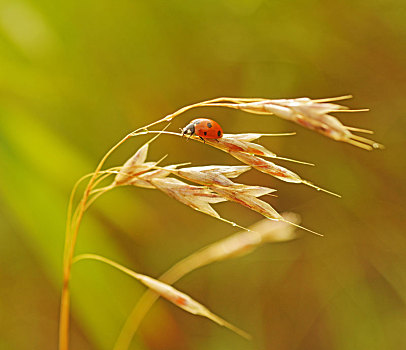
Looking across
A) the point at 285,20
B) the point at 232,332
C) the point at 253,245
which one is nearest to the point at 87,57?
the point at 285,20

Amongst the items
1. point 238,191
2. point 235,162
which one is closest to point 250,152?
point 238,191

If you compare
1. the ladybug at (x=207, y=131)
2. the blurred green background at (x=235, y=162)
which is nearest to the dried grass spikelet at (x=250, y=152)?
the ladybug at (x=207, y=131)

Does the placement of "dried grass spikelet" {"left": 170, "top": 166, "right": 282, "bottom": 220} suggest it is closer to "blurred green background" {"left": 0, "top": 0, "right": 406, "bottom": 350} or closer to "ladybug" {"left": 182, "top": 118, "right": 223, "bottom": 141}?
"ladybug" {"left": 182, "top": 118, "right": 223, "bottom": 141}

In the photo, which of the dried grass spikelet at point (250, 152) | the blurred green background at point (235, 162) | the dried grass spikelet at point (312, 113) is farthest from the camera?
the blurred green background at point (235, 162)

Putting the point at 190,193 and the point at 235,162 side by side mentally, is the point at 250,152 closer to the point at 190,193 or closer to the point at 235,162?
the point at 190,193

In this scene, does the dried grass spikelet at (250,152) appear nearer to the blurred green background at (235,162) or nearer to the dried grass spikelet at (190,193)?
the dried grass spikelet at (190,193)

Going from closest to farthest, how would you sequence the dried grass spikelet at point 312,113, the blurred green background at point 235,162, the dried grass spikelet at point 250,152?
the dried grass spikelet at point 312,113 < the dried grass spikelet at point 250,152 < the blurred green background at point 235,162

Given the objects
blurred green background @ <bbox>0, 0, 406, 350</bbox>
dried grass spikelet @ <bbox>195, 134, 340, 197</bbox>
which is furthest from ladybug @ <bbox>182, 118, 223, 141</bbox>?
blurred green background @ <bbox>0, 0, 406, 350</bbox>

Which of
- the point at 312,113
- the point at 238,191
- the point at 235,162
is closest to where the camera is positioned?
the point at 312,113

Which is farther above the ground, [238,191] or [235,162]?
[235,162]
